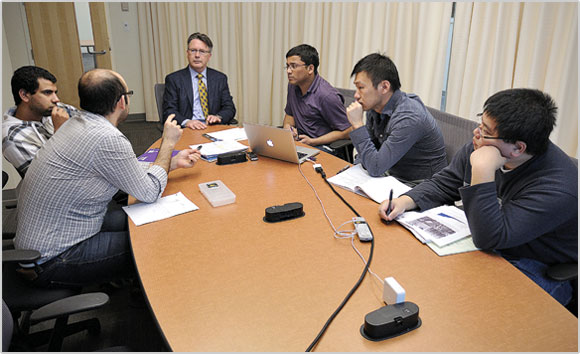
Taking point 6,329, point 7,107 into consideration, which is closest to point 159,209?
point 6,329

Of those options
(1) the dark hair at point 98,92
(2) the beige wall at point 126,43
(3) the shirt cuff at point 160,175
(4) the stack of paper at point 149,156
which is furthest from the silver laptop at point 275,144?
(2) the beige wall at point 126,43

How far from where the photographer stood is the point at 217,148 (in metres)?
2.35

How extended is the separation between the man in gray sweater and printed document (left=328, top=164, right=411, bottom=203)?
431mm

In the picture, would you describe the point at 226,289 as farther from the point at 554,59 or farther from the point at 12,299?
the point at 554,59

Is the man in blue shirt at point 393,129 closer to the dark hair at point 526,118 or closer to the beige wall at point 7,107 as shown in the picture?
the dark hair at point 526,118

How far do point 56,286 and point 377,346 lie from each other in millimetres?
1215

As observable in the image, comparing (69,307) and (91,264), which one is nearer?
(69,307)

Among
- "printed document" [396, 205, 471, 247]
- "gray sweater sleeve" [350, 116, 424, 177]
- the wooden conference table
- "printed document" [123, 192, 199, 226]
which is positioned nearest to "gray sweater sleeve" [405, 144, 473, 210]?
"printed document" [396, 205, 471, 247]

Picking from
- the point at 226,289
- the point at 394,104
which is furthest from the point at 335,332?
the point at 394,104

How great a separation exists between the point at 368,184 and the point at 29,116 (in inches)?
74.7

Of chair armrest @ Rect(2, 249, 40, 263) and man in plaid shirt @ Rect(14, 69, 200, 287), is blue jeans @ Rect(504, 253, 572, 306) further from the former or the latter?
chair armrest @ Rect(2, 249, 40, 263)

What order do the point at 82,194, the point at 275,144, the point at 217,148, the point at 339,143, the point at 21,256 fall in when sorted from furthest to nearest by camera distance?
the point at 339,143 → the point at 217,148 → the point at 275,144 → the point at 82,194 → the point at 21,256

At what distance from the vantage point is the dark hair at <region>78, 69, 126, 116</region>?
1.59 m

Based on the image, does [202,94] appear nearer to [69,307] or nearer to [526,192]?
[69,307]
